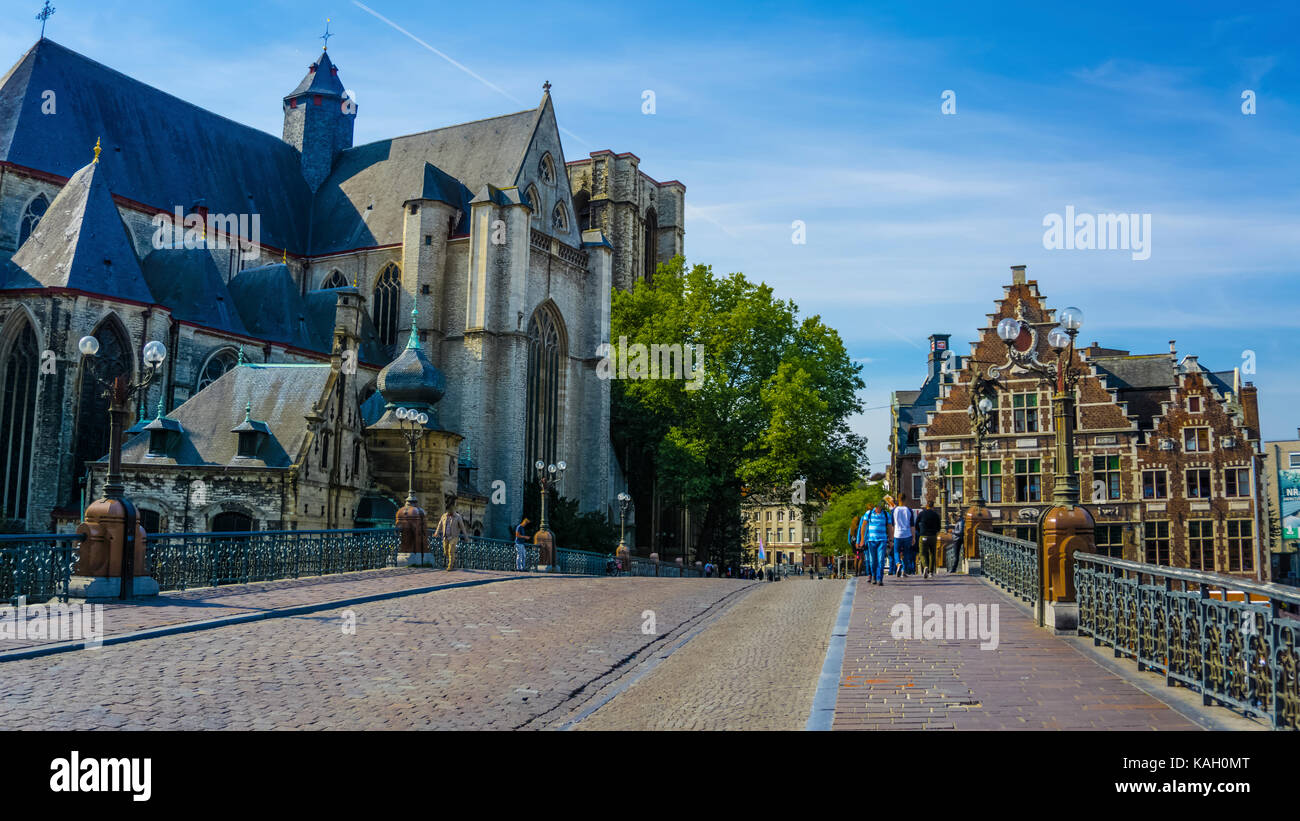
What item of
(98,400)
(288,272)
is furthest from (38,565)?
(288,272)

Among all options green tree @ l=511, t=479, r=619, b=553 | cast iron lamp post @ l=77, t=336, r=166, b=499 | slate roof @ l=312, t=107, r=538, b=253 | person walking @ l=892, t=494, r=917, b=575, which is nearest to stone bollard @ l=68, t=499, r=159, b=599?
cast iron lamp post @ l=77, t=336, r=166, b=499

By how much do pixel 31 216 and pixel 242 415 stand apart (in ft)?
39.3

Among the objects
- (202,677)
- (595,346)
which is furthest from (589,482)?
(202,677)

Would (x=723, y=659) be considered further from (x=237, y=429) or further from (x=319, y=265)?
(x=319, y=265)

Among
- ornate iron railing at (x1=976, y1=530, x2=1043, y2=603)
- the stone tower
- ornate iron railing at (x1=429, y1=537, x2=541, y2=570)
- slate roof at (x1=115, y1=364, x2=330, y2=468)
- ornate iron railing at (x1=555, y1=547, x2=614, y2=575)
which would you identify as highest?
the stone tower

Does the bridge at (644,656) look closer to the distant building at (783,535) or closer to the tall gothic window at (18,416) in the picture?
the tall gothic window at (18,416)

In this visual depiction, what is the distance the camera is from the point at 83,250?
33.3 meters

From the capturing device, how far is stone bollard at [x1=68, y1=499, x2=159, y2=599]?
1365 centimetres

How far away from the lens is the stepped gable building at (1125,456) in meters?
40.3

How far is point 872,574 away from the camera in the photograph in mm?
19281

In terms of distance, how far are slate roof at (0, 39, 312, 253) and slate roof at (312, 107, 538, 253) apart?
1786 millimetres

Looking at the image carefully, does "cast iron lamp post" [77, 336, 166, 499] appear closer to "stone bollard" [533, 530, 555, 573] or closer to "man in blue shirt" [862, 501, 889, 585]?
"man in blue shirt" [862, 501, 889, 585]

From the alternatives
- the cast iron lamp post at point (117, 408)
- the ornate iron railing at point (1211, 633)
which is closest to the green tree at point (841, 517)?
the cast iron lamp post at point (117, 408)

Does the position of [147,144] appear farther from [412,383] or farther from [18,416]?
[412,383]
